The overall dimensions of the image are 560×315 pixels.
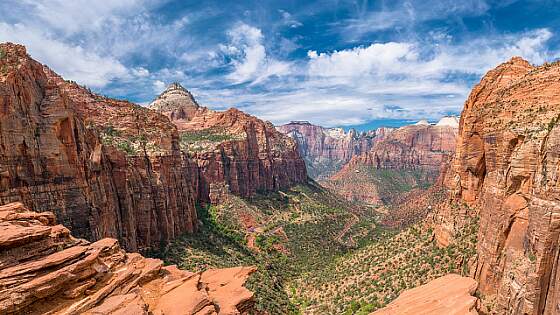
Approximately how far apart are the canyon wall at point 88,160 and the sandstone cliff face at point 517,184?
135ft

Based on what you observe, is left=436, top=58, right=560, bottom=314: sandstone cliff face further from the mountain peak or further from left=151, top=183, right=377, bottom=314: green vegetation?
the mountain peak

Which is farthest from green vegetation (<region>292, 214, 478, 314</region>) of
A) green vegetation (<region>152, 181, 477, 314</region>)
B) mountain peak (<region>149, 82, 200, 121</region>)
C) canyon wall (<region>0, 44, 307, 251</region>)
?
mountain peak (<region>149, 82, 200, 121</region>)

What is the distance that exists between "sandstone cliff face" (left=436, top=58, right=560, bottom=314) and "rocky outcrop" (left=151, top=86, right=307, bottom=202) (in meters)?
73.6

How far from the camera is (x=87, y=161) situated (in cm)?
3866

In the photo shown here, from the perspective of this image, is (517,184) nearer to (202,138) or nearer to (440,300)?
(440,300)

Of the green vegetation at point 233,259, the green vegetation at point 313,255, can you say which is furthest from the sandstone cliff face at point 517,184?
the green vegetation at point 233,259

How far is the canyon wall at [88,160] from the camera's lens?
30.8 meters

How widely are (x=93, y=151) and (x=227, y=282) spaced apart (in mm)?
28032

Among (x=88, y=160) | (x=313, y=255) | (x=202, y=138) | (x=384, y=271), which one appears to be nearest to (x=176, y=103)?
(x=202, y=138)

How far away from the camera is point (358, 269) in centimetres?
4938

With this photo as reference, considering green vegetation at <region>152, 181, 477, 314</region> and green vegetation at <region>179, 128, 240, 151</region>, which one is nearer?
green vegetation at <region>152, 181, 477, 314</region>

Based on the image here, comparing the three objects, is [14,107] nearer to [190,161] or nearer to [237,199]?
[190,161]

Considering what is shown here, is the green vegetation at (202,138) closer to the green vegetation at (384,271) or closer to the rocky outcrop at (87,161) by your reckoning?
the rocky outcrop at (87,161)

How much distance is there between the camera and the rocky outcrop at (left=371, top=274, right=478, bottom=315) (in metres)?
19.7
